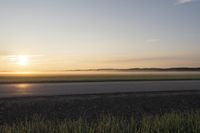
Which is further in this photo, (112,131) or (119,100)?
(119,100)

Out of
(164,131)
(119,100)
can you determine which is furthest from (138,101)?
(164,131)

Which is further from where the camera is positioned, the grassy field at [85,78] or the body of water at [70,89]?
the grassy field at [85,78]

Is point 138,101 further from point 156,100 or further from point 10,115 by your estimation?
point 10,115

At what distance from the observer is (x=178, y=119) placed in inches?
511

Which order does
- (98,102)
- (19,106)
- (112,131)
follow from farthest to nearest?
(98,102) < (19,106) < (112,131)

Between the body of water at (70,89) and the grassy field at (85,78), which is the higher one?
the body of water at (70,89)

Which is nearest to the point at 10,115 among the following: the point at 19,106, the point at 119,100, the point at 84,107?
the point at 19,106

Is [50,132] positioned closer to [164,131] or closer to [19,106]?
[164,131]

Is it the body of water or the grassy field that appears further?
the grassy field

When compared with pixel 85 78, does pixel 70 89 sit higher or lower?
higher

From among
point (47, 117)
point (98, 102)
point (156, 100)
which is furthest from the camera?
point (156, 100)

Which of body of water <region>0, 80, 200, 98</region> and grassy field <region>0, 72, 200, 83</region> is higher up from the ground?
body of water <region>0, 80, 200, 98</region>

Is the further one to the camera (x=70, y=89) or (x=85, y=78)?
(x=85, y=78)

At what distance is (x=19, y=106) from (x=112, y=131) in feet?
32.7
